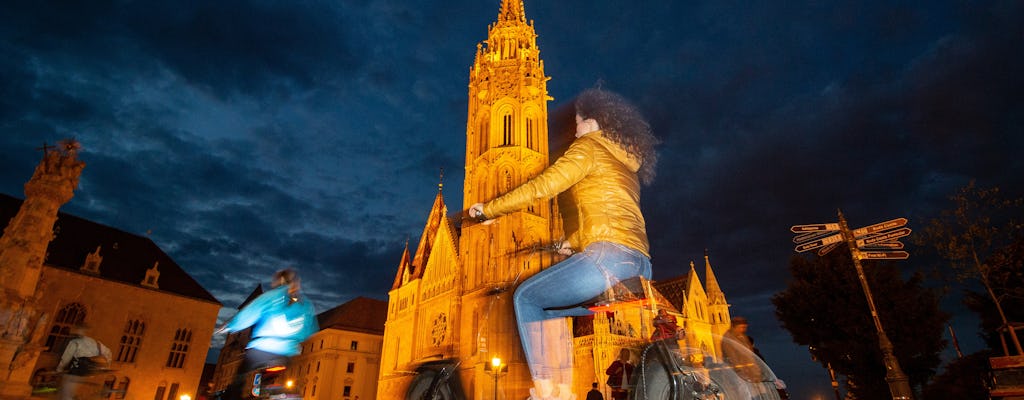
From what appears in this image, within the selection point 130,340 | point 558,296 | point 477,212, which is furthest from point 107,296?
point 558,296

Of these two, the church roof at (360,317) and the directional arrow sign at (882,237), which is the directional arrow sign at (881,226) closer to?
the directional arrow sign at (882,237)

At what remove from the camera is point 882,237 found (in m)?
13.1

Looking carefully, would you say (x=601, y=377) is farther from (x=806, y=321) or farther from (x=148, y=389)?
(x=148, y=389)

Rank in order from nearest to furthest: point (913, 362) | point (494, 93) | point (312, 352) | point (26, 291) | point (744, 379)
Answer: point (744, 379) → point (26, 291) → point (913, 362) → point (494, 93) → point (312, 352)

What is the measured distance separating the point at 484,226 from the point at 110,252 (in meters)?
27.5

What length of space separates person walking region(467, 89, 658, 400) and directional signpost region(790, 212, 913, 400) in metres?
11.4

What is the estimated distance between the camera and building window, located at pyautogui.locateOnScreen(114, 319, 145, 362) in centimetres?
2922

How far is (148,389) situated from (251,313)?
108 ft

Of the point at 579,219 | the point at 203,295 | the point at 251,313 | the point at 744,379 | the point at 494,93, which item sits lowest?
the point at 744,379

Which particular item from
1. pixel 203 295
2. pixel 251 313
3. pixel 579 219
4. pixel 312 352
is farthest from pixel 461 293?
pixel 579 219

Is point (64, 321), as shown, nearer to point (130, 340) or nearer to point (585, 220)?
point (130, 340)

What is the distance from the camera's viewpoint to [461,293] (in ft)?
113

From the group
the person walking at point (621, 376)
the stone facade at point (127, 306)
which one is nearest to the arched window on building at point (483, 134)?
the stone facade at point (127, 306)

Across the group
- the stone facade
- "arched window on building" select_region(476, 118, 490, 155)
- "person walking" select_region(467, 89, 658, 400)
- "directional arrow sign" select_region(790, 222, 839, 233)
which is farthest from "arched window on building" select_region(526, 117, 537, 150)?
"person walking" select_region(467, 89, 658, 400)
